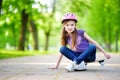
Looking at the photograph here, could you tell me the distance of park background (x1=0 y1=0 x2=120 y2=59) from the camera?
33406 millimetres

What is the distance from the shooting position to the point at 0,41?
75.6 m

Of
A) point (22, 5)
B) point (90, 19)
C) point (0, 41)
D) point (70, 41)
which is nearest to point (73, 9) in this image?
point (22, 5)

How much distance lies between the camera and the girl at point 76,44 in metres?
9.25

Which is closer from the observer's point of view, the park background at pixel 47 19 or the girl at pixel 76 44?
the girl at pixel 76 44

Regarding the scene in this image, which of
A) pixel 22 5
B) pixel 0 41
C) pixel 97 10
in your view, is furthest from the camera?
pixel 0 41

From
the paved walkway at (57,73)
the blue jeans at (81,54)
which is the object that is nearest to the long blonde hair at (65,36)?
the blue jeans at (81,54)

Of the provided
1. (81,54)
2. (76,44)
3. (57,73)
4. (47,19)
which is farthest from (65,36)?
(47,19)

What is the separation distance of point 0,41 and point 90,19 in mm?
23451

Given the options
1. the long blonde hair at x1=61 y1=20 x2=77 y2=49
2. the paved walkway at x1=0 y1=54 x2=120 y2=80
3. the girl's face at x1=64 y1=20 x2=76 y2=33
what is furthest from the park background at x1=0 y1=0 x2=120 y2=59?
the girl's face at x1=64 y1=20 x2=76 y2=33

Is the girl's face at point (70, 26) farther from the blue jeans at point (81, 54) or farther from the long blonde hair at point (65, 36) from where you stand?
the blue jeans at point (81, 54)

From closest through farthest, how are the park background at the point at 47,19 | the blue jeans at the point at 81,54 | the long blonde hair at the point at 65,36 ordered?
the blue jeans at the point at 81,54, the long blonde hair at the point at 65,36, the park background at the point at 47,19

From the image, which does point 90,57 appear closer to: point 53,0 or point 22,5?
point 22,5

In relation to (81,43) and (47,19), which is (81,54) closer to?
(81,43)

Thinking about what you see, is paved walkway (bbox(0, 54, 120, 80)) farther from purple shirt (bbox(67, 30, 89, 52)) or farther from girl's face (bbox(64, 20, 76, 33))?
girl's face (bbox(64, 20, 76, 33))
